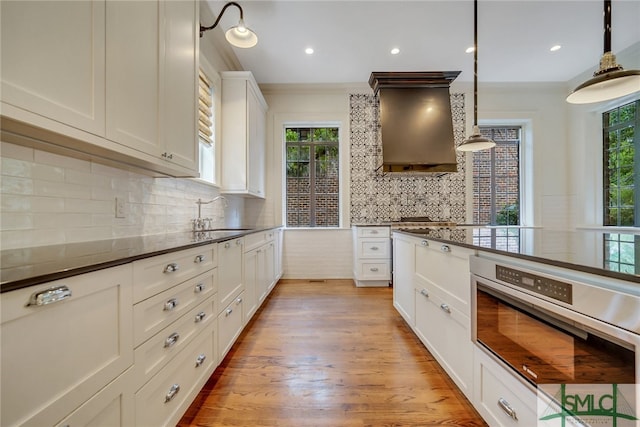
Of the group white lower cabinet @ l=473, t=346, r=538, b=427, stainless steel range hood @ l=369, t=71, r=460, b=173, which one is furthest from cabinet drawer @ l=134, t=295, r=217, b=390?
stainless steel range hood @ l=369, t=71, r=460, b=173

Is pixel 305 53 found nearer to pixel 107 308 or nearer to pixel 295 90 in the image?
pixel 295 90

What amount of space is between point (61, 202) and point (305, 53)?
10.0ft

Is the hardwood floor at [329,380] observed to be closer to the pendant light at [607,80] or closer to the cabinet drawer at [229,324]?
the cabinet drawer at [229,324]

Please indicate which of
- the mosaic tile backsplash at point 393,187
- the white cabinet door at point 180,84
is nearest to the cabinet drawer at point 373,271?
the mosaic tile backsplash at point 393,187

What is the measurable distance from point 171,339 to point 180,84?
1.53m

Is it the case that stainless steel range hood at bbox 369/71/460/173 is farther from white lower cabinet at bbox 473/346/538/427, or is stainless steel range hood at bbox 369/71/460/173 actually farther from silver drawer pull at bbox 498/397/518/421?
silver drawer pull at bbox 498/397/518/421

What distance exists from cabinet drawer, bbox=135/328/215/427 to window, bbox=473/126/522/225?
4.43 metres

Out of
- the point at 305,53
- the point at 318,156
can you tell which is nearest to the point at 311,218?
the point at 318,156

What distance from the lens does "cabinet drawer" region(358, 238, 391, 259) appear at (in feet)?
11.5

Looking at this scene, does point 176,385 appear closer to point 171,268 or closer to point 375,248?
point 171,268

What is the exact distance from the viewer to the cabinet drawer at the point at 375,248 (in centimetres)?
351

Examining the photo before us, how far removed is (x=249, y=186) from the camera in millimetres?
3010

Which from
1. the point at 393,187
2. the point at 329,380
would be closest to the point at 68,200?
the point at 329,380

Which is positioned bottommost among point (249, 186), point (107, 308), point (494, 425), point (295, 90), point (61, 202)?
point (494, 425)
